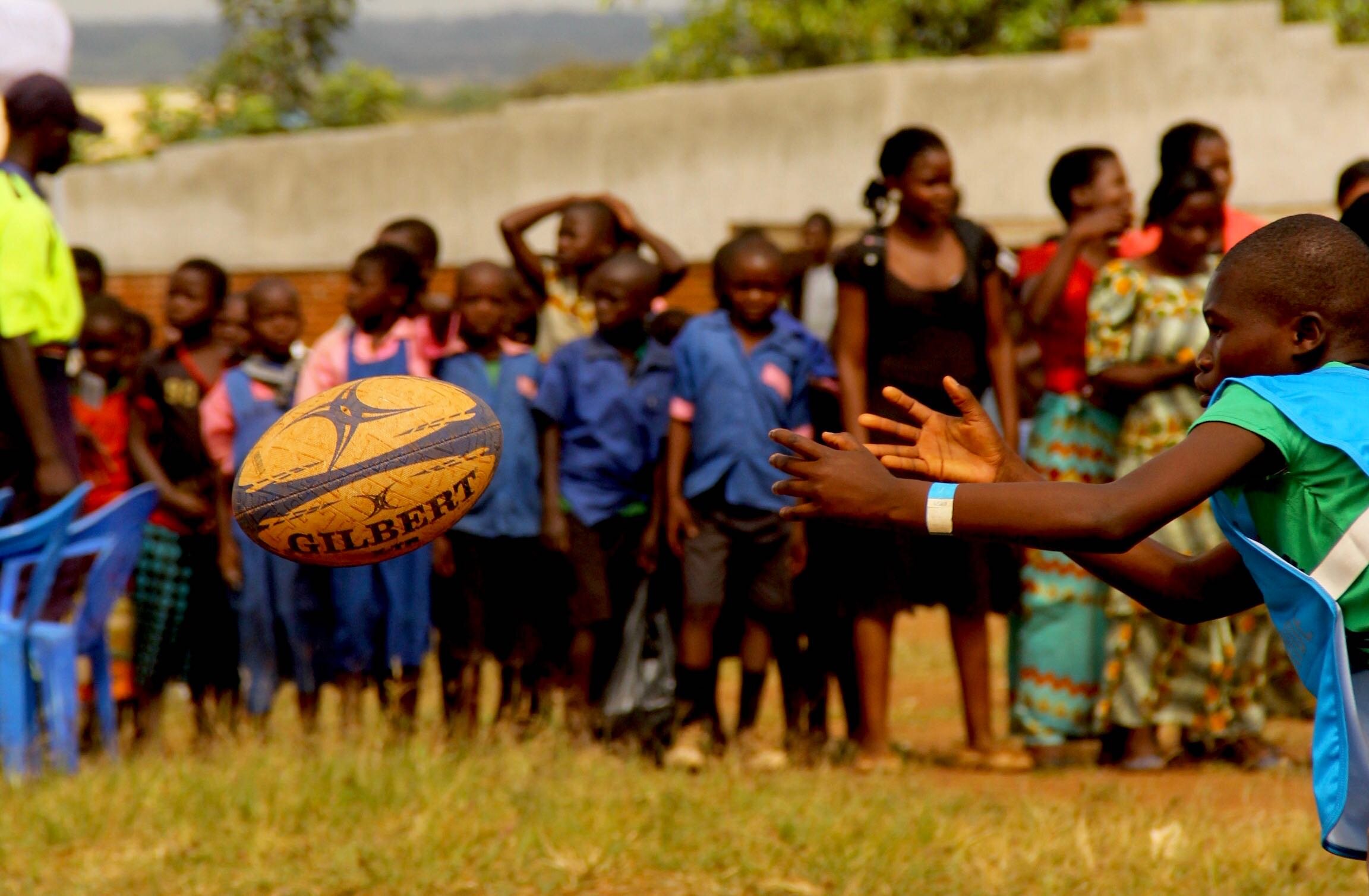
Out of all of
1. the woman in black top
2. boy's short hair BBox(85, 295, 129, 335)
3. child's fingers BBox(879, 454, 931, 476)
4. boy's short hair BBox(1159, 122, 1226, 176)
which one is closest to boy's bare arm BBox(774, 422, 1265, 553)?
child's fingers BBox(879, 454, 931, 476)

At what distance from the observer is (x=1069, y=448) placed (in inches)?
242

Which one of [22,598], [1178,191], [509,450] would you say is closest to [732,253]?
[509,450]

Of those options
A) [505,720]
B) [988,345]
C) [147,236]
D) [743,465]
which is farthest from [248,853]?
[147,236]

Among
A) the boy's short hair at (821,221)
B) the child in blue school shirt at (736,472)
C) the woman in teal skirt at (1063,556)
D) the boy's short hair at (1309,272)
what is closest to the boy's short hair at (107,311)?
the child in blue school shirt at (736,472)

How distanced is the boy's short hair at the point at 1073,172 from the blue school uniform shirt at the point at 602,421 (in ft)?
5.44

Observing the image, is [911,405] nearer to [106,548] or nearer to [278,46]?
[106,548]

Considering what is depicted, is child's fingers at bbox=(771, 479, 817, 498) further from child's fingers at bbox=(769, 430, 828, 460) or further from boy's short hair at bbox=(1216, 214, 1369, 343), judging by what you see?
boy's short hair at bbox=(1216, 214, 1369, 343)

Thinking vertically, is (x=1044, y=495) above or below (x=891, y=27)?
below

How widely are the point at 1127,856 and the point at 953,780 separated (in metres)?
1.37

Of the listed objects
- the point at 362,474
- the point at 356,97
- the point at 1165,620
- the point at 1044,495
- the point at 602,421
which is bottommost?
the point at 1165,620

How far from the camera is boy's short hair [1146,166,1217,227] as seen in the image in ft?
19.3

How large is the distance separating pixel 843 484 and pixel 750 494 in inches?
125

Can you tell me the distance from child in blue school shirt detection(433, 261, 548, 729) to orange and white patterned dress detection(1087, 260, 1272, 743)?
79.8 inches

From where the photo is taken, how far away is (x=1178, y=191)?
5895mm
